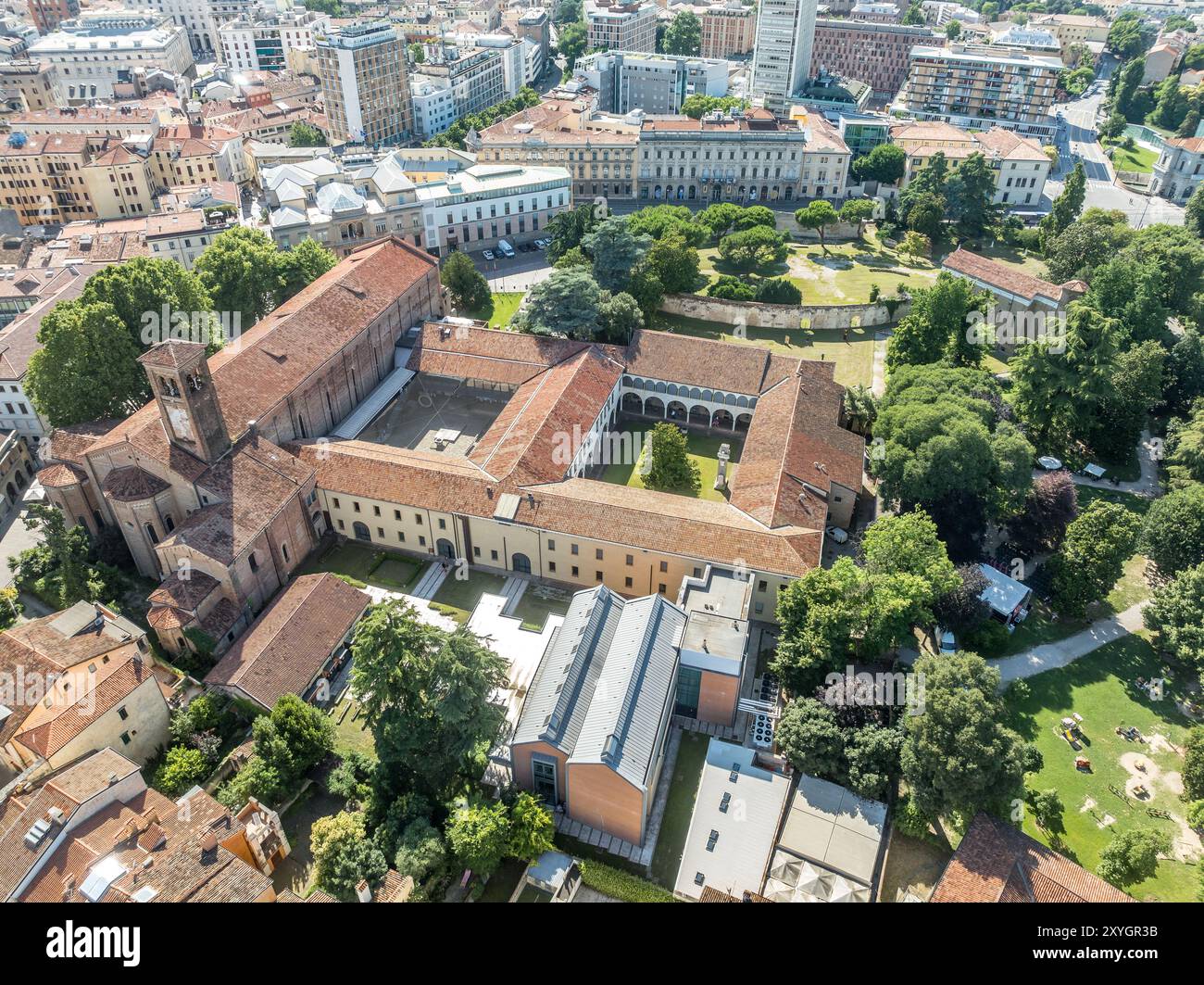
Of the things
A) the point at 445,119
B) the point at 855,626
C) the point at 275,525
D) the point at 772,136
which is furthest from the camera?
the point at 445,119

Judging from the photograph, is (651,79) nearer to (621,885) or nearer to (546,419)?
(546,419)

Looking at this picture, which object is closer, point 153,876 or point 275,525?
point 153,876

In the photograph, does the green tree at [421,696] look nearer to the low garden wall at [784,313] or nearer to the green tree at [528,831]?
the green tree at [528,831]

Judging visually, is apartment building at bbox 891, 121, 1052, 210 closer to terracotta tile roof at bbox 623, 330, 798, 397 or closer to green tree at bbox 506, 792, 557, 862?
terracotta tile roof at bbox 623, 330, 798, 397

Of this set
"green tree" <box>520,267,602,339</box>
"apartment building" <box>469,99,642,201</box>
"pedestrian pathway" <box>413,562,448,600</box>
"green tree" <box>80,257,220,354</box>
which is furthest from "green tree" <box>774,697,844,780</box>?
"apartment building" <box>469,99,642,201</box>
